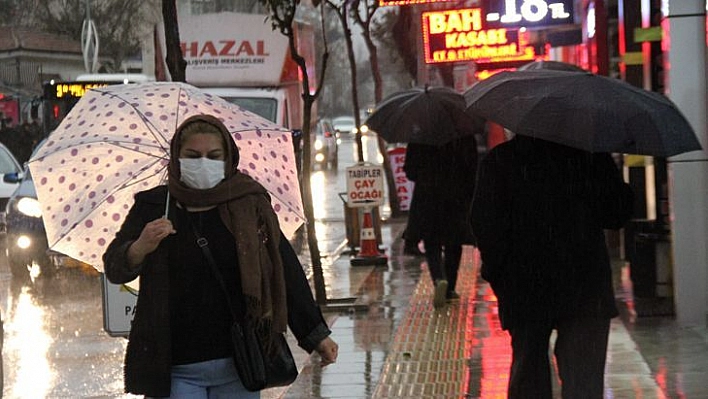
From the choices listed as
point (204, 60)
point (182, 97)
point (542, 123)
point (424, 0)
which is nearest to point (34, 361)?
point (182, 97)

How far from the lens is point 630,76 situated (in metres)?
13.5

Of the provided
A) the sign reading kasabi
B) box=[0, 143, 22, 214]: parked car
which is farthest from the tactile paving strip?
box=[0, 143, 22, 214]: parked car

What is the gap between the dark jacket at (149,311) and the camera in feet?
16.1

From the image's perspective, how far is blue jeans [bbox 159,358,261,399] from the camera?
16.3ft

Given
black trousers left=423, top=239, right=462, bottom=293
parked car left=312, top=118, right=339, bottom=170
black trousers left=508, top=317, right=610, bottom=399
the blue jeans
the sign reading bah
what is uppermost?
the sign reading bah

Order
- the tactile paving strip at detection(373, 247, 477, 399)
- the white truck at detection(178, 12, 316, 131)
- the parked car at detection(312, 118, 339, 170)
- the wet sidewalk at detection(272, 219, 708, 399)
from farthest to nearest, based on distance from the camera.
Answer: the parked car at detection(312, 118, 339, 170) → the white truck at detection(178, 12, 316, 131) → the tactile paving strip at detection(373, 247, 477, 399) → the wet sidewalk at detection(272, 219, 708, 399)

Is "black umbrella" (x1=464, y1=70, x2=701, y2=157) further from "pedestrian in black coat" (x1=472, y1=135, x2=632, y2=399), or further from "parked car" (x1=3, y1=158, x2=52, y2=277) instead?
"parked car" (x1=3, y1=158, x2=52, y2=277)

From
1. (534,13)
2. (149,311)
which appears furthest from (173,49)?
(534,13)

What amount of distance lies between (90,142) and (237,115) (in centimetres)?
63

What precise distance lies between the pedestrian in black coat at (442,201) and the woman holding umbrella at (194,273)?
7415 millimetres

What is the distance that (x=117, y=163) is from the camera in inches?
236

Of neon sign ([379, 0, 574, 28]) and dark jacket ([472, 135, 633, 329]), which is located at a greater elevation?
neon sign ([379, 0, 574, 28])

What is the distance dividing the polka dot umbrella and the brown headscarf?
756 mm

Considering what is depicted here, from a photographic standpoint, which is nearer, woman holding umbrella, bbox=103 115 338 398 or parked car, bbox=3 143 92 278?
woman holding umbrella, bbox=103 115 338 398
